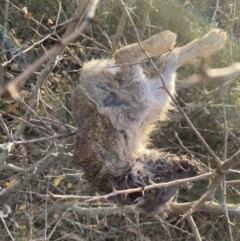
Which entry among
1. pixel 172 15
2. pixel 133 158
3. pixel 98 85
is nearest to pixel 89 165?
pixel 133 158

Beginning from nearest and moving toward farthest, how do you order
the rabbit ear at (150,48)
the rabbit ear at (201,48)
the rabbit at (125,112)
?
the rabbit at (125,112), the rabbit ear at (150,48), the rabbit ear at (201,48)

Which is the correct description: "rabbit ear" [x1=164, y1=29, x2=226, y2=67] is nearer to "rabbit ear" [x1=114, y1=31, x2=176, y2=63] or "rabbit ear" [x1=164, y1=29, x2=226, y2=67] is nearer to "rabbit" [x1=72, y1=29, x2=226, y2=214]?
"rabbit" [x1=72, y1=29, x2=226, y2=214]

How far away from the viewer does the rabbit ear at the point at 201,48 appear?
3842mm

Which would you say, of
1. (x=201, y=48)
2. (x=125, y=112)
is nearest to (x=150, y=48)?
(x=201, y=48)

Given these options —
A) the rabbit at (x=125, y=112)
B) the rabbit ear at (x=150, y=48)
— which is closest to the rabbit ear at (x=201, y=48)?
the rabbit at (x=125, y=112)

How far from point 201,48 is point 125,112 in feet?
2.83

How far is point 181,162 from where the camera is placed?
11.3ft

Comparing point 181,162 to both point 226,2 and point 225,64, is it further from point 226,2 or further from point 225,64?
point 226,2

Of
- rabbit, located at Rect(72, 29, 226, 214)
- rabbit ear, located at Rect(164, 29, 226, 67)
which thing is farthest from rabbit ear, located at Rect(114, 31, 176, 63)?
rabbit ear, located at Rect(164, 29, 226, 67)

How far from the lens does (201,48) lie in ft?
12.7

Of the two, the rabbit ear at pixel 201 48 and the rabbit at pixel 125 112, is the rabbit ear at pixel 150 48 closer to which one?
the rabbit at pixel 125 112

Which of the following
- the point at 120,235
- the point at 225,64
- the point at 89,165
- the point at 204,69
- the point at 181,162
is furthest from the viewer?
the point at 120,235

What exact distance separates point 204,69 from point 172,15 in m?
3.64

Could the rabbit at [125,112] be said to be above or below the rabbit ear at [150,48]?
below
